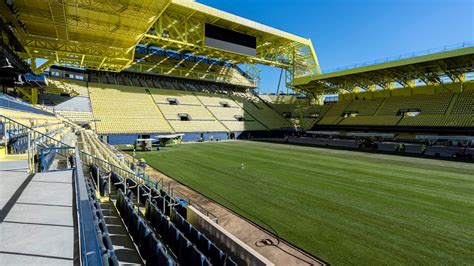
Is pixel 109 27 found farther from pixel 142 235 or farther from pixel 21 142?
pixel 142 235

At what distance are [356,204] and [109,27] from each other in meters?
25.0

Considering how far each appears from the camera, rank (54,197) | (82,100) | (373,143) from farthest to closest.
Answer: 1. (82,100)
2. (373,143)
3. (54,197)

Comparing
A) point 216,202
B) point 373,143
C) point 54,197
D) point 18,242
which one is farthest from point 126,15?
point 373,143

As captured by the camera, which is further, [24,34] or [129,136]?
[129,136]

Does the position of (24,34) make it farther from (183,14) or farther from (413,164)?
(413,164)

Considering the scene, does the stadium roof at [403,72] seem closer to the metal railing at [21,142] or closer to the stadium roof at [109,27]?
the stadium roof at [109,27]

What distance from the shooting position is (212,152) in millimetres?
27812

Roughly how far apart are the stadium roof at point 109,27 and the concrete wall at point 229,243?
18.2 metres

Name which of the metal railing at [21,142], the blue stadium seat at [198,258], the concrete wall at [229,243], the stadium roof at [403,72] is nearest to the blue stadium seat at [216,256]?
the blue stadium seat at [198,258]

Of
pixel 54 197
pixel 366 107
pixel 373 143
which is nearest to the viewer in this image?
pixel 54 197

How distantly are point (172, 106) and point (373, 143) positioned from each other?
104 ft

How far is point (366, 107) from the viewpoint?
43.9 metres

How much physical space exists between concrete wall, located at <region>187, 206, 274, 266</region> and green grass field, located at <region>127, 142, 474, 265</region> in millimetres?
2144

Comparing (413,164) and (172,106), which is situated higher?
(172,106)
